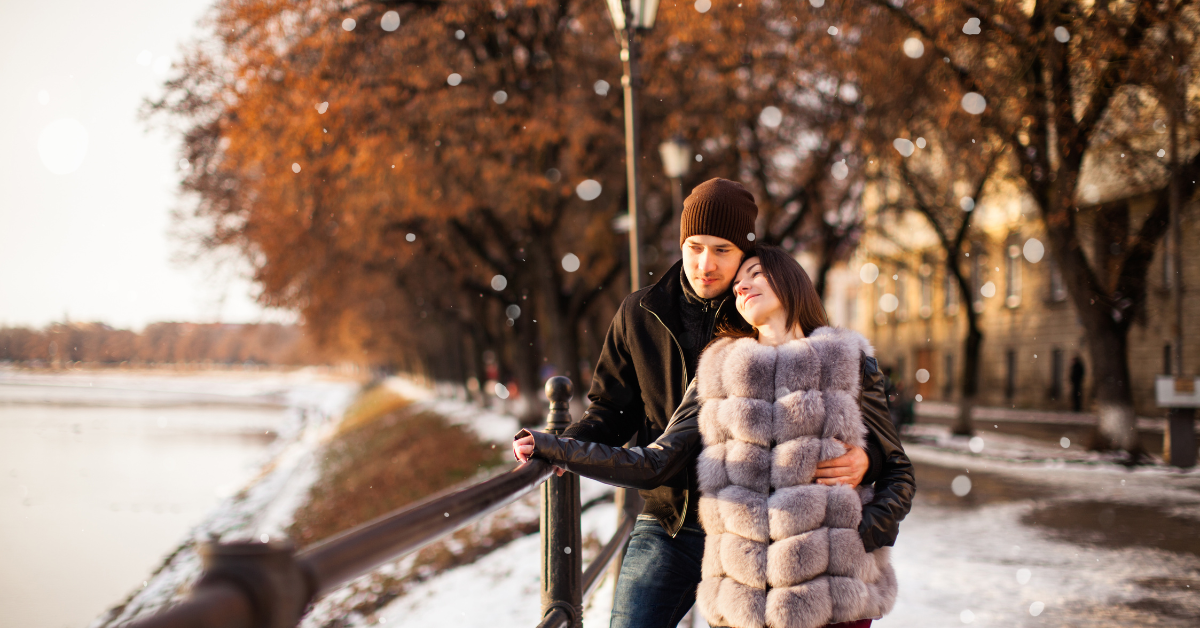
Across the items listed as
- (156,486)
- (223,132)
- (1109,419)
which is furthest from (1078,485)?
(156,486)

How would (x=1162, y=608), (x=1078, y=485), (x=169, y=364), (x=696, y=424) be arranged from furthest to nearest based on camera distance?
(x=169, y=364) → (x=1078, y=485) → (x=1162, y=608) → (x=696, y=424)

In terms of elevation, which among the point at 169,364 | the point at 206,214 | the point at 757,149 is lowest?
the point at 169,364

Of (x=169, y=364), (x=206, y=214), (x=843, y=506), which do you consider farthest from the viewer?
(x=169, y=364)

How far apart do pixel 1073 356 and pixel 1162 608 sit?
880 inches

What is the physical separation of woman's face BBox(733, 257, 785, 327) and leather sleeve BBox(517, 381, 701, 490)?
0.91 feet

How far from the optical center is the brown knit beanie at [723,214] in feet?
8.07

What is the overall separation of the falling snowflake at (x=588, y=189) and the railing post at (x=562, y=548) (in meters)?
12.0

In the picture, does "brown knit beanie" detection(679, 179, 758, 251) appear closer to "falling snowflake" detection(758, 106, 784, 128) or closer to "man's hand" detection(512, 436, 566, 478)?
"man's hand" detection(512, 436, 566, 478)

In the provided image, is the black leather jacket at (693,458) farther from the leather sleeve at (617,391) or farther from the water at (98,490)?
the water at (98,490)

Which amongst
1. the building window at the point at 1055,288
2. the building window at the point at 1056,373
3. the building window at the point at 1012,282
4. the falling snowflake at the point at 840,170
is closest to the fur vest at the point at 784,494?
the falling snowflake at the point at 840,170

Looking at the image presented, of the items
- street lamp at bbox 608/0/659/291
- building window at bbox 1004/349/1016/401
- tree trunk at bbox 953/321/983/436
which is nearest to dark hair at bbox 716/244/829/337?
street lamp at bbox 608/0/659/291

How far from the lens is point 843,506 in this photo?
2113 mm

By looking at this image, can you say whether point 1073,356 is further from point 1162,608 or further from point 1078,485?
point 1162,608

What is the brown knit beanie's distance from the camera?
2459 millimetres
